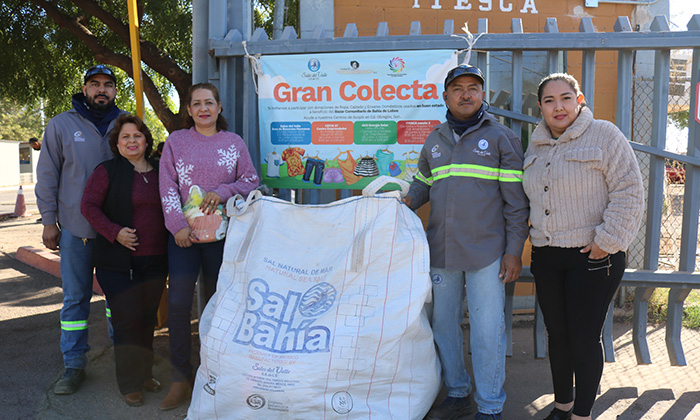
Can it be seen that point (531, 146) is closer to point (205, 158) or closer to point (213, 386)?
point (205, 158)

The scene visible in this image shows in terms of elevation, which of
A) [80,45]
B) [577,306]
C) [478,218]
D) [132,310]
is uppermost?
[80,45]

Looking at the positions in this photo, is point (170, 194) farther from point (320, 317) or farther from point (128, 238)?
point (320, 317)

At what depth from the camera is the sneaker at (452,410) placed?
3.01 meters

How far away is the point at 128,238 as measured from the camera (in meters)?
3.17

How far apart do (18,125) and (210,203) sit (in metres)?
53.1

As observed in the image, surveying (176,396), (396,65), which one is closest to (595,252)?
(396,65)

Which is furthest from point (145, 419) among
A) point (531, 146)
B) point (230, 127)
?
point (531, 146)

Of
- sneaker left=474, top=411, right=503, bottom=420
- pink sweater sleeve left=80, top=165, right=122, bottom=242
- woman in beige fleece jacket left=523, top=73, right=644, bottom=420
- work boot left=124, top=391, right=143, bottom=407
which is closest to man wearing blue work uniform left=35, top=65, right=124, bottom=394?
pink sweater sleeve left=80, top=165, right=122, bottom=242

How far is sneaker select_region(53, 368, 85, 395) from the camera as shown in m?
3.48

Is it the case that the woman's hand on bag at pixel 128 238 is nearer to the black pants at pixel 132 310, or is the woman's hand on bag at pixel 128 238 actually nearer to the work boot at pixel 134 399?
the black pants at pixel 132 310

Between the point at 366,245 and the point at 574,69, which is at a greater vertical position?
the point at 574,69

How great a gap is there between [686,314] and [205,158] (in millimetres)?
4963

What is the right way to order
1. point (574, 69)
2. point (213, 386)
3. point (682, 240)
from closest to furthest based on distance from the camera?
point (213, 386), point (682, 240), point (574, 69)

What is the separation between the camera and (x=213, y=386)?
278 centimetres
